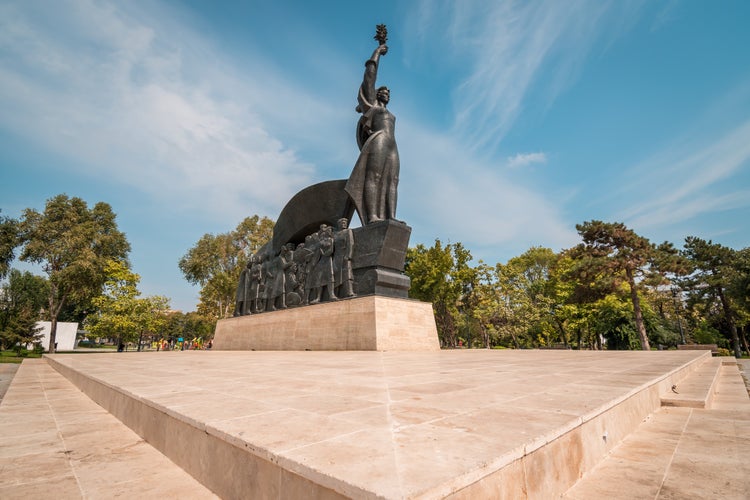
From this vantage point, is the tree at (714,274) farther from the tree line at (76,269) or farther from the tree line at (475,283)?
the tree line at (76,269)

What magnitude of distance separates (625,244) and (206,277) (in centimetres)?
3498

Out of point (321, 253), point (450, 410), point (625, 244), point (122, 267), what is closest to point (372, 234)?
point (321, 253)

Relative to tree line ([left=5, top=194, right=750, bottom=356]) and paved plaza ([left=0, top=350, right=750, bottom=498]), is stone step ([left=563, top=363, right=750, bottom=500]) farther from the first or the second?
tree line ([left=5, top=194, right=750, bottom=356])

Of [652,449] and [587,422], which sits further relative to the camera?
[652,449]

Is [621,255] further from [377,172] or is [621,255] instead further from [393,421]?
[393,421]

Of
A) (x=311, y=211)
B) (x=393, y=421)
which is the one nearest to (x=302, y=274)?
(x=311, y=211)

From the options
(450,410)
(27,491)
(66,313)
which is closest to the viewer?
(27,491)

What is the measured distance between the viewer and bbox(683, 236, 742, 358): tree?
87.7ft

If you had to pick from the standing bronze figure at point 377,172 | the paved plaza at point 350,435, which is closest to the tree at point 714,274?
the standing bronze figure at point 377,172

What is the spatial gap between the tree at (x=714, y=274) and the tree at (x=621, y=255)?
8331 millimetres

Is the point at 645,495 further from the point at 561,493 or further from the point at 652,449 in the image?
the point at 652,449

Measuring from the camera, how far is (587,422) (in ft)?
5.73

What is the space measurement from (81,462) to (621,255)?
26.4m

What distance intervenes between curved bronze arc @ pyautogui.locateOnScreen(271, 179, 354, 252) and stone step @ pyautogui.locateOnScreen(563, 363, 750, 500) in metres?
11.1
